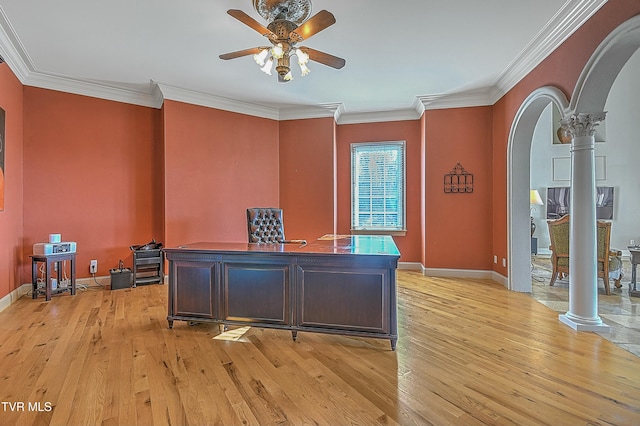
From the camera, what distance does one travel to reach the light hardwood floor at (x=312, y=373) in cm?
169

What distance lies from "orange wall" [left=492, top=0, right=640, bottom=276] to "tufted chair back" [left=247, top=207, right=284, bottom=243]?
315 cm

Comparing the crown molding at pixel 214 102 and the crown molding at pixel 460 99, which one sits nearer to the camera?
the crown molding at pixel 214 102

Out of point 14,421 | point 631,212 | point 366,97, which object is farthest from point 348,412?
point 631,212

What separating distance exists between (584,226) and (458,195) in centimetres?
225

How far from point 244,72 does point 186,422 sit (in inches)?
149

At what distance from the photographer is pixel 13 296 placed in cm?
375

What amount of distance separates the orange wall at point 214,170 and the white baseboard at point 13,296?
1716mm

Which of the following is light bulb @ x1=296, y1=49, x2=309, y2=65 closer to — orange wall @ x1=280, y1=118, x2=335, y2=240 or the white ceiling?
the white ceiling

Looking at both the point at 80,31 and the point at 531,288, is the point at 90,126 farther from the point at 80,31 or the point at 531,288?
the point at 531,288

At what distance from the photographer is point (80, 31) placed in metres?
3.11

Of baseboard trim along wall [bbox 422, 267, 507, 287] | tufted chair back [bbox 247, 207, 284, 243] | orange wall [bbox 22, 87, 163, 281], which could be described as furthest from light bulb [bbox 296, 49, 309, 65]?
baseboard trim along wall [bbox 422, 267, 507, 287]

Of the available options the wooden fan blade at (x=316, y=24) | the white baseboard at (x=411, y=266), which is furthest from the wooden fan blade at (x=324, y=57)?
the white baseboard at (x=411, y=266)

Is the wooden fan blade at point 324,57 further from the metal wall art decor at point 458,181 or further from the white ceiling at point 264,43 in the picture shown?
the metal wall art decor at point 458,181

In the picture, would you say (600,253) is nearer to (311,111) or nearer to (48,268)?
Result: (311,111)
